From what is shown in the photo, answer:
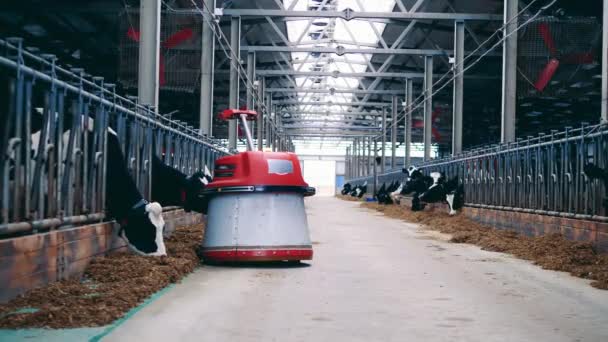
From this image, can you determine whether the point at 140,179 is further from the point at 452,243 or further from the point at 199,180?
the point at 452,243

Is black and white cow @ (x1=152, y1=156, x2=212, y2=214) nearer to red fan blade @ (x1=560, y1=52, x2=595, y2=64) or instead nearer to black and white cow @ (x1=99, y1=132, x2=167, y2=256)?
black and white cow @ (x1=99, y1=132, x2=167, y2=256)

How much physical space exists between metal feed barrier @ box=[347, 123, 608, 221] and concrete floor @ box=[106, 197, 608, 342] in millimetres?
2379

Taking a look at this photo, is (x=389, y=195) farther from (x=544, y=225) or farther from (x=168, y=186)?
(x=168, y=186)

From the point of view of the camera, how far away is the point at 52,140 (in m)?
7.09

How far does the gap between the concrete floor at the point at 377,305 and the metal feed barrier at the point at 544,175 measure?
2.38 meters

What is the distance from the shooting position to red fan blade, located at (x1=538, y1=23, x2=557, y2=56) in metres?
23.0

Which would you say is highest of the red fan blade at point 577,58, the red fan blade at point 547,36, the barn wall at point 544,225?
the red fan blade at point 547,36

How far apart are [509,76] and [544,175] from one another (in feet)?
28.3

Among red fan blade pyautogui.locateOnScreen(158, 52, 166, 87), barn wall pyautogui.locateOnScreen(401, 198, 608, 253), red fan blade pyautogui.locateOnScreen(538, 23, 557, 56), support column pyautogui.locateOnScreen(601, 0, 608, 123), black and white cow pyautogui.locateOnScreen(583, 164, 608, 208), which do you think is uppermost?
red fan blade pyautogui.locateOnScreen(538, 23, 557, 56)

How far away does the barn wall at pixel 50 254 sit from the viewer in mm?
5570

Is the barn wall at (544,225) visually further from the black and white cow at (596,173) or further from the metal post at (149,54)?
the metal post at (149,54)

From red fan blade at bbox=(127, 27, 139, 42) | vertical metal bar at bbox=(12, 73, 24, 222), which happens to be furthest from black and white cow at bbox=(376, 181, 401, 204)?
vertical metal bar at bbox=(12, 73, 24, 222)

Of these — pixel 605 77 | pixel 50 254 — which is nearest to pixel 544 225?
pixel 605 77

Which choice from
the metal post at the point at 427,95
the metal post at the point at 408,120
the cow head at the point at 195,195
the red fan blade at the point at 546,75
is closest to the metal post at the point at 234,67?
the metal post at the point at 427,95
